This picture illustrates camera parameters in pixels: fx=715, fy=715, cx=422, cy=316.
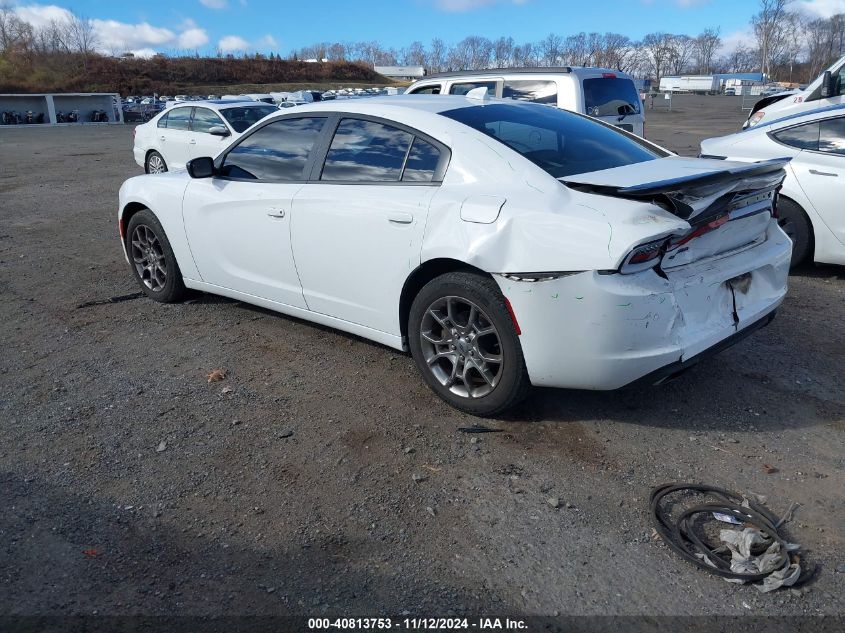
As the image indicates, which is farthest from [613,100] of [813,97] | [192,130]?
[192,130]

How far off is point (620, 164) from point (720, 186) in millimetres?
740

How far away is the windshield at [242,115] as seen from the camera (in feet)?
42.4

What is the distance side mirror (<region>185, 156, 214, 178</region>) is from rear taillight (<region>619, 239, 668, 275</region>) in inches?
123

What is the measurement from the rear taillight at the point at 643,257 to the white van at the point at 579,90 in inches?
238

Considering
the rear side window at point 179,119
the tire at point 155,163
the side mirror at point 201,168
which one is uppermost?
the rear side window at point 179,119

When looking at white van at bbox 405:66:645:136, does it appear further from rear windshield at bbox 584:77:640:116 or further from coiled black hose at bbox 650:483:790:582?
coiled black hose at bbox 650:483:790:582

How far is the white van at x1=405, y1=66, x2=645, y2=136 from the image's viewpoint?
912 centimetres

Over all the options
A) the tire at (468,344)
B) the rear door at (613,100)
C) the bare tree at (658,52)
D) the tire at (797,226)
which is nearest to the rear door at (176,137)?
the rear door at (613,100)

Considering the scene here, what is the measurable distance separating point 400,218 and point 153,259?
2918 mm

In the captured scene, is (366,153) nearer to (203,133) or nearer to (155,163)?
(203,133)

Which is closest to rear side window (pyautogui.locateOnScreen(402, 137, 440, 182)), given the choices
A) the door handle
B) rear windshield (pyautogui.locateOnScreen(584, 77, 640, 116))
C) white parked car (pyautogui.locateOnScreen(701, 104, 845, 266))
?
the door handle

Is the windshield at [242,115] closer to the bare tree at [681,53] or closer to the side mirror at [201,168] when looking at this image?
the side mirror at [201,168]

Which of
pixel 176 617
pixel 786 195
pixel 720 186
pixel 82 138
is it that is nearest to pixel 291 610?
pixel 176 617

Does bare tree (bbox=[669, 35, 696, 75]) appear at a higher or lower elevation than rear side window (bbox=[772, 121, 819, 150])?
higher
